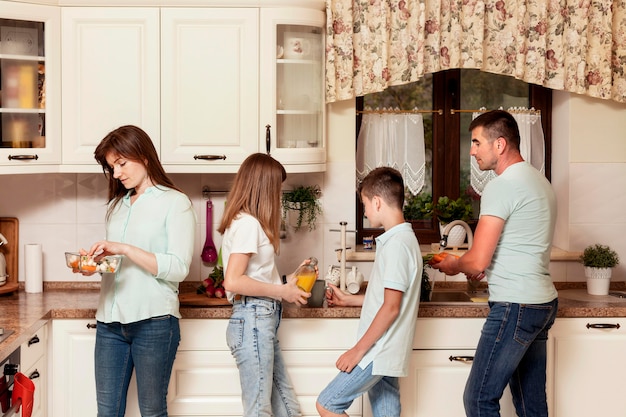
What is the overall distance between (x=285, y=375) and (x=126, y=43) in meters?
1.47

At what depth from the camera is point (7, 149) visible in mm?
3518

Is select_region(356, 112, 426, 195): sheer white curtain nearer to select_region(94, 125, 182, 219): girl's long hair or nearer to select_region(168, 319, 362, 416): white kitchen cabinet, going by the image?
select_region(168, 319, 362, 416): white kitchen cabinet

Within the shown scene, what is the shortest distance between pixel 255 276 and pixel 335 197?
0.98m

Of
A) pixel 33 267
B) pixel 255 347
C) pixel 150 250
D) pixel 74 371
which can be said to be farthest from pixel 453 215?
pixel 33 267

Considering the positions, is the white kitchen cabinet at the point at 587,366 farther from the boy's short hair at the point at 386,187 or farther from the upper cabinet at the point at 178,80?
the upper cabinet at the point at 178,80

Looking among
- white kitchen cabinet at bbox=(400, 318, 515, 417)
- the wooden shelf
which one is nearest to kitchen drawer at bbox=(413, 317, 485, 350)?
white kitchen cabinet at bbox=(400, 318, 515, 417)

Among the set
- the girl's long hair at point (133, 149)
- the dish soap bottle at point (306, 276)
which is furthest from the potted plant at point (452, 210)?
the girl's long hair at point (133, 149)

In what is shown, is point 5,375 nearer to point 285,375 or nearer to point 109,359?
point 109,359

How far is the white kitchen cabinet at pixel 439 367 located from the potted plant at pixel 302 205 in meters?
0.75

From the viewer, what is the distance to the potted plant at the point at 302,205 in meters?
3.93

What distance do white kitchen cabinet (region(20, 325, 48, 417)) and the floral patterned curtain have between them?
153 cm

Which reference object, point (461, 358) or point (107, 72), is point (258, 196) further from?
point (461, 358)

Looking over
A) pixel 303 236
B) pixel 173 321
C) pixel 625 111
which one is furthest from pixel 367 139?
pixel 173 321

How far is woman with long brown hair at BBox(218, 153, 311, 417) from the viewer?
3.04 meters
